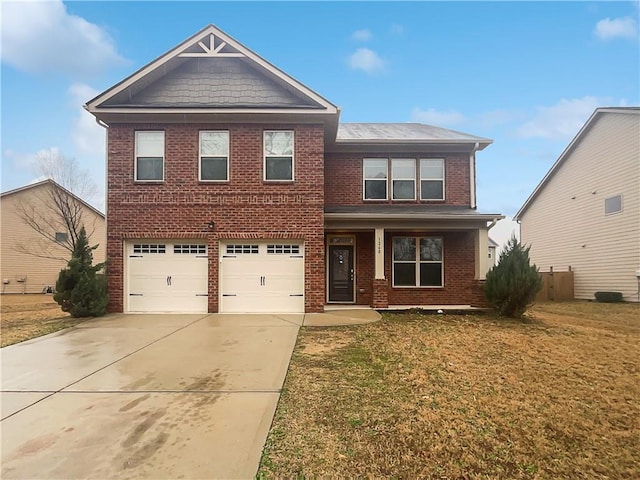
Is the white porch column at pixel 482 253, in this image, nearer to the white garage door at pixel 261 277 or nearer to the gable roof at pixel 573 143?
the white garage door at pixel 261 277

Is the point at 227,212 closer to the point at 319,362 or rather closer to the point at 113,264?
the point at 113,264

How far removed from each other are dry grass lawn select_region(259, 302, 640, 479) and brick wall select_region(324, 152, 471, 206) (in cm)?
636

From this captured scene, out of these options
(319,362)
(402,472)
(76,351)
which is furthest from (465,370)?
(76,351)

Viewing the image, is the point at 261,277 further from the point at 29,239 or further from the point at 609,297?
the point at 29,239

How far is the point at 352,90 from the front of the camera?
26.3 m

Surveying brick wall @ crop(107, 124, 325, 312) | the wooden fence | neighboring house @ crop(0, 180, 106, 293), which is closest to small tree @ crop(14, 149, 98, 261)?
neighboring house @ crop(0, 180, 106, 293)

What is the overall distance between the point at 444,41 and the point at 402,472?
1621cm

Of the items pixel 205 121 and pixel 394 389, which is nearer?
pixel 394 389

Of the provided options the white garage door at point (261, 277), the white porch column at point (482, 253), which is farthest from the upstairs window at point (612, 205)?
the white garage door at point (261, 277)

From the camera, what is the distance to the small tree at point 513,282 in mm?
10484

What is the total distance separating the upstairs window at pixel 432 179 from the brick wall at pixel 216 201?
14.1 feet

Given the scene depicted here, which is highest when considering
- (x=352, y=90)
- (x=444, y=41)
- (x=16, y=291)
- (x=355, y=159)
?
(x=352, y=90)

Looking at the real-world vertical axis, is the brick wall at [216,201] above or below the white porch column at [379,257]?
above

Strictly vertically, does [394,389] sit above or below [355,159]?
below
